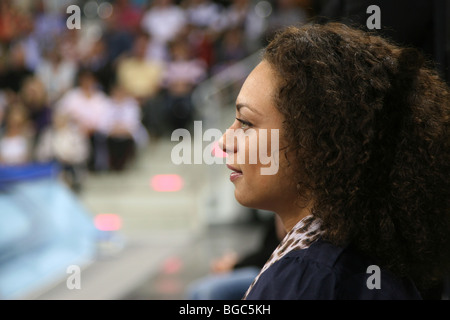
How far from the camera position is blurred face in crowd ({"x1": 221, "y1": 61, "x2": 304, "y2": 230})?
0.87 meters

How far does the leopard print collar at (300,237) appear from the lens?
32.4 inches

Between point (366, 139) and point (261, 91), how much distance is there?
19cm

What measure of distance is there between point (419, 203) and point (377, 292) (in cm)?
18

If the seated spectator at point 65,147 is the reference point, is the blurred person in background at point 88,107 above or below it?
above

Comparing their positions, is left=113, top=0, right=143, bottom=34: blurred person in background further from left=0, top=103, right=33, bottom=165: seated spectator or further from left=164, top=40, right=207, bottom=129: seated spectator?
left=0, top=103, right=33, bottom=165: seated spectator

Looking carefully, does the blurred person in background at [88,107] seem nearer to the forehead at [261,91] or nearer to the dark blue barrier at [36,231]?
the dark blue barrier at [36,231]

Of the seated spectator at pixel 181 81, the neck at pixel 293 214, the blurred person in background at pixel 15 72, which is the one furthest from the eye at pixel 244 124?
the blurred person in background at pixel 15 72

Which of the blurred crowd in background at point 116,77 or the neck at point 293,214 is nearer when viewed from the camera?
the neck at point 293,214

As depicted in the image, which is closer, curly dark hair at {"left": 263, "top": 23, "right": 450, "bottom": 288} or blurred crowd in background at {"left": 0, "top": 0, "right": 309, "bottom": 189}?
curly dark hair at {"left": 263, "top": 23, "right": 450, "bottom": 288}

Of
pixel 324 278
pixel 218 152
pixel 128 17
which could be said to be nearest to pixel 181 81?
pixel 128 17

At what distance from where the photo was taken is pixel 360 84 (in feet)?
2.72

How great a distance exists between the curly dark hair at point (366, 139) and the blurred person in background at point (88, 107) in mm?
5719

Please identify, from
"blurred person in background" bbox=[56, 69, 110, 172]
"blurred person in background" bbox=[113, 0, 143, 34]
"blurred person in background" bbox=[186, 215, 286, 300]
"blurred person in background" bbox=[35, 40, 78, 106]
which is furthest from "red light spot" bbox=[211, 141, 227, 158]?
"blurred person in background" bbox=[113, 0, 143, 34]

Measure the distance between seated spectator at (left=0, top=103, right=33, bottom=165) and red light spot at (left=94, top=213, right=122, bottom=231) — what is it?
3.63 feet
